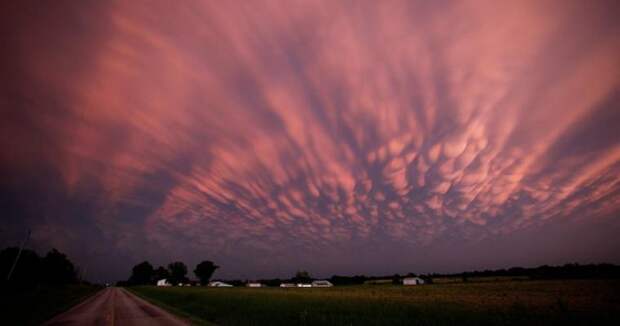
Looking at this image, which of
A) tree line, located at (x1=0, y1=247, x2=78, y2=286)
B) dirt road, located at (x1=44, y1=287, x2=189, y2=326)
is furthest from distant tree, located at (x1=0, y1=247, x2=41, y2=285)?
dirt road, located at (x1=44, y1=287, x2=189, y2=326)

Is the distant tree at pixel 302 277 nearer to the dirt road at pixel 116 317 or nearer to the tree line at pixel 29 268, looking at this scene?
the tree line at pixel 29 268

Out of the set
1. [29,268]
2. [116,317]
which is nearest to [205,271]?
[29,268]

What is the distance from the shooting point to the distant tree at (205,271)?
607 feet

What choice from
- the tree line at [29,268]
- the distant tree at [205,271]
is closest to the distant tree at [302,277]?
the distant tree at [205,271]

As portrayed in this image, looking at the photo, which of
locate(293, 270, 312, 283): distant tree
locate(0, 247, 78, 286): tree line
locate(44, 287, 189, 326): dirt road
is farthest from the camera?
locate(293, 270, 312, 283): distant tree

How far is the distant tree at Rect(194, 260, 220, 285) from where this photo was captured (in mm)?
185125

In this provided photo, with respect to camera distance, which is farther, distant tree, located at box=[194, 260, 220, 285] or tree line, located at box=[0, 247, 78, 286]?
distant tree, located at box=[194, 260, 220, 285]

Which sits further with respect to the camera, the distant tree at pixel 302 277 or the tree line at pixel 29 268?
the distant tree at pixel 302 277

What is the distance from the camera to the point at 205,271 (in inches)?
7308

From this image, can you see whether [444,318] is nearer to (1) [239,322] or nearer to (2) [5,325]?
(1) [239,322]

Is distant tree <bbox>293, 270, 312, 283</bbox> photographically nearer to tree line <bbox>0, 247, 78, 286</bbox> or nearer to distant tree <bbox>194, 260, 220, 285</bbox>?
distant tree <bbox>194, 260, 220, 285</bbox>

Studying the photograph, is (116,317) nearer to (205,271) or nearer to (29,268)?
(29,268)

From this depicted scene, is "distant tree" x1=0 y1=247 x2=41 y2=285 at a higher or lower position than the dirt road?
higher

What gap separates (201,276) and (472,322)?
7631 inches
